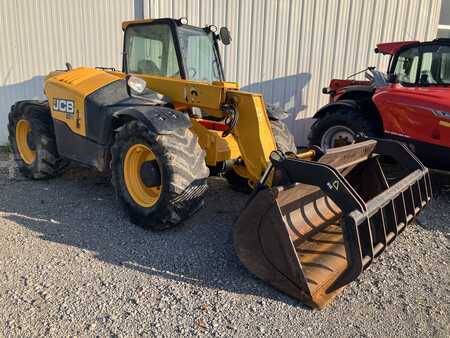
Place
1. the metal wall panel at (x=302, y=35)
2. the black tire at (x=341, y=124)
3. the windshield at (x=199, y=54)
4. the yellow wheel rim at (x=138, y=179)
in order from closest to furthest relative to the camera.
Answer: the yellow wheel rim at (x=138, y=179) → the windshield at (x=199, y=54) → the black tire at (x=341, y=124) → the metal wall panel at (x=302, y=35)

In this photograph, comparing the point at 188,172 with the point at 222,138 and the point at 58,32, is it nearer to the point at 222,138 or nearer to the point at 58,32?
the point at 222,138

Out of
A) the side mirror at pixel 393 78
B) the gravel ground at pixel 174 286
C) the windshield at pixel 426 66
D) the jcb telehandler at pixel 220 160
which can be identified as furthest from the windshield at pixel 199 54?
the windshield at pixel 426 66

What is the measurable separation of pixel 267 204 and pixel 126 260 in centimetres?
130

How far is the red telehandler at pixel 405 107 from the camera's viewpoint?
485 centimetres

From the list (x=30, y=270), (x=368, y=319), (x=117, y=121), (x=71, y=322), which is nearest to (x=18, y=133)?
(x=117, y=121)

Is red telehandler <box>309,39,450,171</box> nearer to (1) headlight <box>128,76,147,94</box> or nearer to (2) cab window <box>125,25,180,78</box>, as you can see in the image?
(2) cab window <box>125,25,180,78</box>

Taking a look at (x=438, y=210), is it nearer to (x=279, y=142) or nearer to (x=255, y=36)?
(x=279, y=142)

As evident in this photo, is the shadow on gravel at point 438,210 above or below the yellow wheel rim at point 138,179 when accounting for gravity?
below

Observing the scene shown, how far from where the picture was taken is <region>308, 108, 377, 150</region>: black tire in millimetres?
5535

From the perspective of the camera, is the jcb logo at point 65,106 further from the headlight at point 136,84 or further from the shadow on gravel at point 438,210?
the shadow on gravel at point 438,210

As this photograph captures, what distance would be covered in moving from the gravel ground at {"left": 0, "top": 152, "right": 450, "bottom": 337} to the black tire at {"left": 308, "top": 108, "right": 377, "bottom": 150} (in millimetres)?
1777

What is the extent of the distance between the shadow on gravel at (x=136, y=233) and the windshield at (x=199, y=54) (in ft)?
4.70

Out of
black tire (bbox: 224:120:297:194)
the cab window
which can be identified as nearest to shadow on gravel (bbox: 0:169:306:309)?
black tire (bbox: 224:120:297:194)

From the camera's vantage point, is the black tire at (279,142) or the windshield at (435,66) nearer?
the black tire at (279,142)
